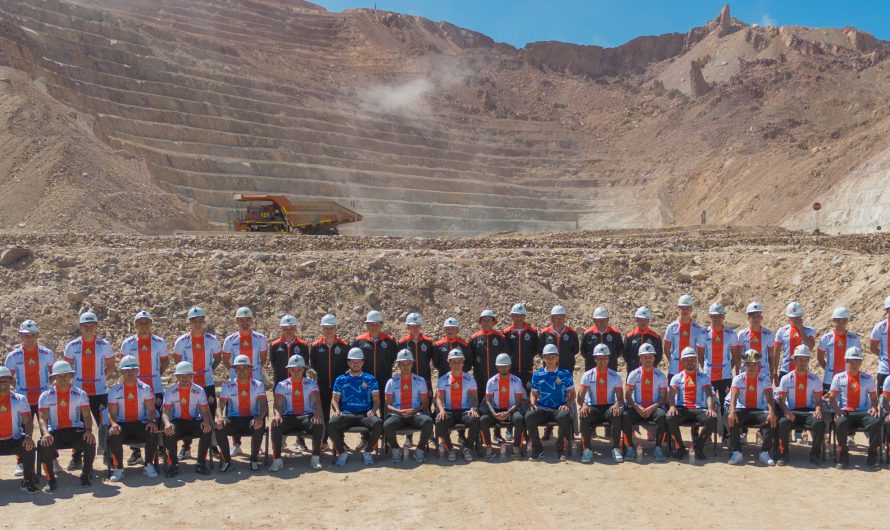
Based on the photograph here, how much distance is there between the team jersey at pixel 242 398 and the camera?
9.66m

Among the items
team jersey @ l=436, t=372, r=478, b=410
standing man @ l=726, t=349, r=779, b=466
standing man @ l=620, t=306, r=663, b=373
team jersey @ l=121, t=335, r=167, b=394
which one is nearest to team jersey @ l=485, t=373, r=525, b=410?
team jersey @ l=436, t=372, r=478, b=410

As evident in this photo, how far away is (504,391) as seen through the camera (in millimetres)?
10023

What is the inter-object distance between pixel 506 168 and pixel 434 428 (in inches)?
2161

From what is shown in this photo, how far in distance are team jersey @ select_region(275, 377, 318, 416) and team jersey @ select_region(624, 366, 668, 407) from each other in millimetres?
3732

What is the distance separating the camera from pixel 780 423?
9414 mm

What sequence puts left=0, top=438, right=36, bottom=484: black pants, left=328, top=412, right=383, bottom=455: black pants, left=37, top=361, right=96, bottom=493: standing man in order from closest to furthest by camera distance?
left=0, top=438, right=36, bottom=484: black pants, left=37, top=361, right=96, bottom=493: standing man, left=328, top=412, right=383, bottom=455: black pants

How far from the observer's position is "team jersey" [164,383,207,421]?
941 centimetres

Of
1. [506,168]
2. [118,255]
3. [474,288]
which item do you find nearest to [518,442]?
[474,288]

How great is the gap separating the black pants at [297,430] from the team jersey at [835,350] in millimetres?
6067

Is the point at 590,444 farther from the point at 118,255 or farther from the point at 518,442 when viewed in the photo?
the point at 118,255

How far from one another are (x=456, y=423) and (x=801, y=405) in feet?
13.0

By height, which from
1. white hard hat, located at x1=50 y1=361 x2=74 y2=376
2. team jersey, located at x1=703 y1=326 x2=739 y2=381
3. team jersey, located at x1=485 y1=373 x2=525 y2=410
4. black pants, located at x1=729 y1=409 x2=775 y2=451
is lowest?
black pants, located at x1=729 y1=409 x2=775 y2=451

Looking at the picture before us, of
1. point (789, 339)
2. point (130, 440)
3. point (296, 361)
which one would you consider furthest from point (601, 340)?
point (130, 440)

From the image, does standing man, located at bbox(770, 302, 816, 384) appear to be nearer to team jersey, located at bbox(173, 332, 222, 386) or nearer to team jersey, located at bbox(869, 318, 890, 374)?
team jersey, located at bbox(869, 318, 890, 374)
